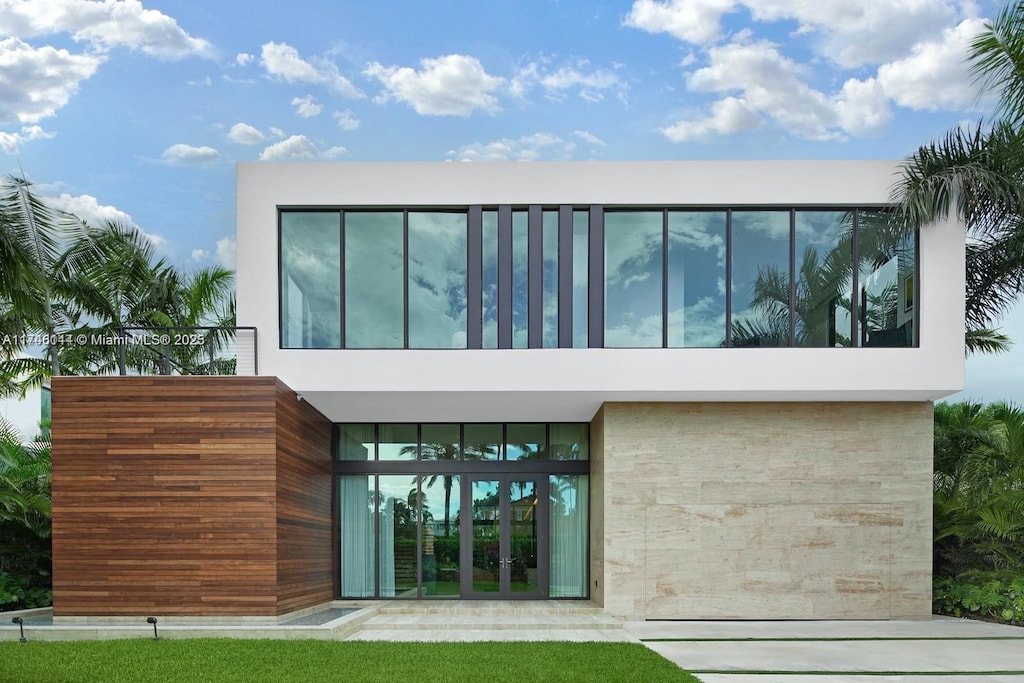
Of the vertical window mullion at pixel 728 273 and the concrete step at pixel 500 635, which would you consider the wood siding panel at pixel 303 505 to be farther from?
the vertical window mullion at pixel 728 273

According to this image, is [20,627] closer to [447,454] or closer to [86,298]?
→ [86,298]

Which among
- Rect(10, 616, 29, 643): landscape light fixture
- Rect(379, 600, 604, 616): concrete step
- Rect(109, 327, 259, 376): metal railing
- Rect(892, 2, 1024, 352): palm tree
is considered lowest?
Rect(379, 600, 604, 616): concrete step

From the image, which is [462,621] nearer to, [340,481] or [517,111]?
[340,481]

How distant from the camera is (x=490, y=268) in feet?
47.2

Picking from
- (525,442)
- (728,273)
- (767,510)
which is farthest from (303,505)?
(728,273)

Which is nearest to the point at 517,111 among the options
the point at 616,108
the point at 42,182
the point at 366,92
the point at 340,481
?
the point at 616,108

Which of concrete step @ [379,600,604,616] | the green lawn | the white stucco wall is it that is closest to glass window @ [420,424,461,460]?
concrete step @ [379,600,604,616]

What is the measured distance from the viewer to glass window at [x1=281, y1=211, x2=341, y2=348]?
551 inches

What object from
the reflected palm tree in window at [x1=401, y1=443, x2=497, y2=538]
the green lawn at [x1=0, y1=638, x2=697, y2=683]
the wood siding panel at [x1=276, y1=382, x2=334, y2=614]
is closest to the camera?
A: the green lawn at [x1=0, y1=638, x2=697, y2=683]

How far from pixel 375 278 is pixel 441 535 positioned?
5.34 metres

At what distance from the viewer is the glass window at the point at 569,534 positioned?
16.7 meters

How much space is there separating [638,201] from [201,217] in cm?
3862

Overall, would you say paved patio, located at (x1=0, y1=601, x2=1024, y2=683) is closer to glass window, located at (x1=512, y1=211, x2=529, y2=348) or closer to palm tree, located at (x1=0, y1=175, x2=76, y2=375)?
palm tree, located at (x1=0, y1=175, x2=76, y2=375)

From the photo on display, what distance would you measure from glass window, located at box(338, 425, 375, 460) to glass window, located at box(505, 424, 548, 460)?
2.57 meters
